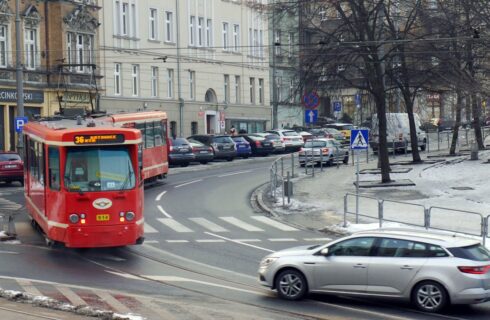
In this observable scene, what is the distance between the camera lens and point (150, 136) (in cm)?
3544

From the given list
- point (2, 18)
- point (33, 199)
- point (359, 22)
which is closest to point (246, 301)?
point (33, 199)

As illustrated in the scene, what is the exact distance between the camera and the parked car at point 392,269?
48.0 feet

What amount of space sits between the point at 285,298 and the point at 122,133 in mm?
5916

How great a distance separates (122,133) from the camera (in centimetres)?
1959

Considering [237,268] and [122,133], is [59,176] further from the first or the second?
[237,268]

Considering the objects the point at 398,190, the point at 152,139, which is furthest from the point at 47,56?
the point at 398,190

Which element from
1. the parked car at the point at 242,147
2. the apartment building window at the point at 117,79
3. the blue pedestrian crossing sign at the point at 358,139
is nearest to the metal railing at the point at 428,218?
the blue pedestrian crossing sign at the point at 358,139

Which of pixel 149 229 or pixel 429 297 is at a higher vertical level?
pixel 429 297

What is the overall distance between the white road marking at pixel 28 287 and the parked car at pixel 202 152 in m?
31.8

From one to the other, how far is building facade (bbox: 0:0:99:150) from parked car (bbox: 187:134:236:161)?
725 centimetres

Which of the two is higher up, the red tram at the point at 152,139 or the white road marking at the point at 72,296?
the red tram at the point at 152,139

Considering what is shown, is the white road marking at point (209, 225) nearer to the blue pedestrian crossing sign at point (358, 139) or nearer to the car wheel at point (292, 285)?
the blue pedestrian crossing sign at point (358, 139)

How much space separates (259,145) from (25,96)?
1546 centimetres

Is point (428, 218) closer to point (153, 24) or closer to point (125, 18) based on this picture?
point (125, 18)
